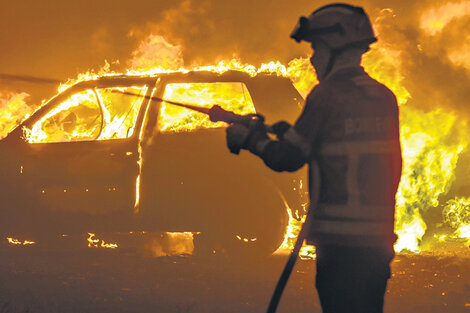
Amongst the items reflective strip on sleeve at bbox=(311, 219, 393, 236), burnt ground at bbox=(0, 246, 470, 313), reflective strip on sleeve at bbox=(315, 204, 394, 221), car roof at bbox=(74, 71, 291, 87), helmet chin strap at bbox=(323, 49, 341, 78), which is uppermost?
car roof at bbox=(74, 71, 291, 87)

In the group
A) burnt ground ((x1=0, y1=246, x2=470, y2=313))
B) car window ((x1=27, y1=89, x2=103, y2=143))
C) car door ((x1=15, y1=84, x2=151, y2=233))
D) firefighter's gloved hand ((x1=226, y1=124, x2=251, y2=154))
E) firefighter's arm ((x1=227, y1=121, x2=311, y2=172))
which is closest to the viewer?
firefighter's arm ((x1=227, y1=121, x2=311, y2=172))

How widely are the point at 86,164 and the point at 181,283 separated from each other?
1522 millimetres

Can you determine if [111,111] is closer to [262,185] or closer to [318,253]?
[262,185]

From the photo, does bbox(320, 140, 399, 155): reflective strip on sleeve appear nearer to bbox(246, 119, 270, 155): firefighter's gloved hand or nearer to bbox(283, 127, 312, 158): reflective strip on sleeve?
bbox(283, 127, 312, 158): reflective strip on sleeve

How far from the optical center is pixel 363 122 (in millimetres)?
3227

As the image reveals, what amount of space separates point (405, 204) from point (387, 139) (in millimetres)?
5810

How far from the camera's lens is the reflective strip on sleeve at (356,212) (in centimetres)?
322

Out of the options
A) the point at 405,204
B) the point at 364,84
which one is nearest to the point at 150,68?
the point at 405,204

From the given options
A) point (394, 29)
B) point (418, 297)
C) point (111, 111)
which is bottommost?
point (418, 297)

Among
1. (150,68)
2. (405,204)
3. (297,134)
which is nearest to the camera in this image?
(297,134)

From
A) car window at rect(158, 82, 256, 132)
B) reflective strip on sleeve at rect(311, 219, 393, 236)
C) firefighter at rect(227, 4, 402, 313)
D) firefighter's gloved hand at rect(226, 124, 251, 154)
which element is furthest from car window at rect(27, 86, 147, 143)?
reflective strip on sleeve at rect(311, 219, 393, 236)

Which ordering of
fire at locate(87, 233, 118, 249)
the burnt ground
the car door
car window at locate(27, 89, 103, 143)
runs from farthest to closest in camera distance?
fire at locate(87, 233, 118, 249), car window at locate(27, 89, 103, 143), the car door, the burnt ground

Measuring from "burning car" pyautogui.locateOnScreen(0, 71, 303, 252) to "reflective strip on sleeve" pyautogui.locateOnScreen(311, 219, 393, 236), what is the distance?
4.29 meters

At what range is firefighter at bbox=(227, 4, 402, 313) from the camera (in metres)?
3.22
